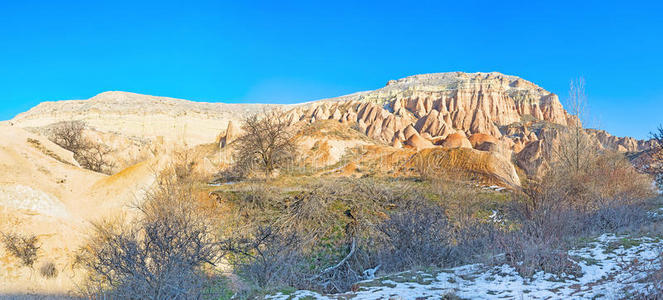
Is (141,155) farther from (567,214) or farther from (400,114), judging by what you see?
(400,114)

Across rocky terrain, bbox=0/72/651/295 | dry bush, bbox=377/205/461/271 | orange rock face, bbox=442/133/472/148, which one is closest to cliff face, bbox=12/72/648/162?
rocky terrain, bbox=0/72/651/295

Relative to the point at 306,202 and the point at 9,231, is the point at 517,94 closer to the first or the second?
the point at 306,202

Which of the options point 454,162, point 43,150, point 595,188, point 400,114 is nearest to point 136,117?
point 400,114

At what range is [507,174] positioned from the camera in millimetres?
17781

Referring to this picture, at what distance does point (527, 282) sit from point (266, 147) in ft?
47.3

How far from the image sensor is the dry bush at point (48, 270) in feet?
26.0

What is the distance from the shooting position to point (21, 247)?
7770mm

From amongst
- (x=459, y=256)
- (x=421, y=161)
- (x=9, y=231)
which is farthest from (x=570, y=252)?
(x=421, y=161)

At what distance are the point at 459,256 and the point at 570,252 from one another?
6.38 feet

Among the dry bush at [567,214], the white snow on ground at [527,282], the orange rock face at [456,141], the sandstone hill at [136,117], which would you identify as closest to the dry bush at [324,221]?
the white snow on ground at [527,282]

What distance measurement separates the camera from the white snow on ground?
4836 mm

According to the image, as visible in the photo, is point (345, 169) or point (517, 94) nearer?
point (345, 169)

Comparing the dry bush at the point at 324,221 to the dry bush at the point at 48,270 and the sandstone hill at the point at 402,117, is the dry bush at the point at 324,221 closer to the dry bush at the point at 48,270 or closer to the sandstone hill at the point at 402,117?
the dry bush at the point at 48,270

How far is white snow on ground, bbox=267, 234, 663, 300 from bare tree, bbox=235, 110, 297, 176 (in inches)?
490
